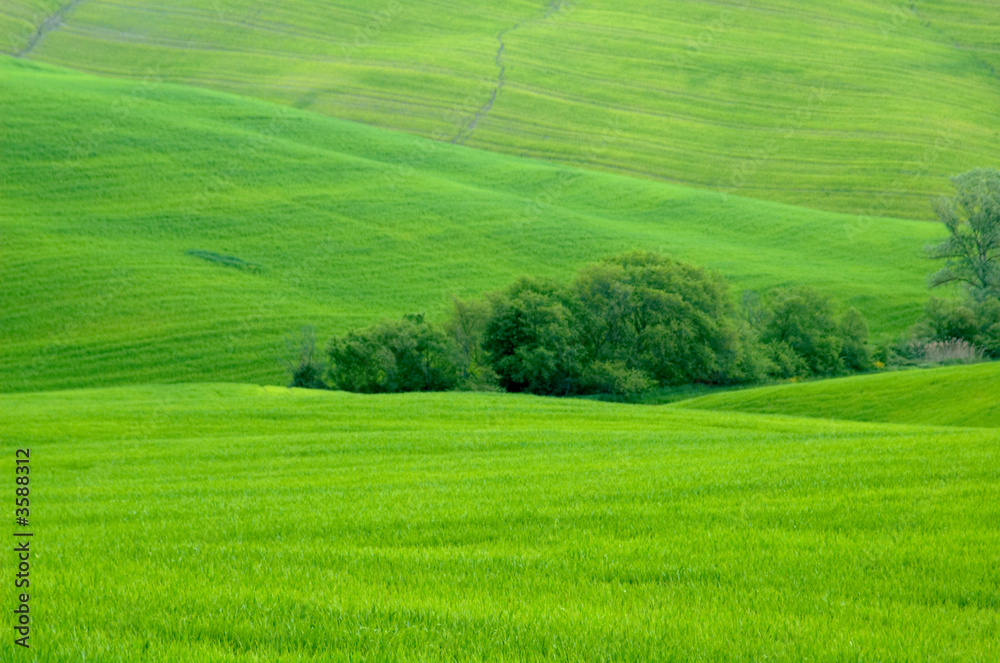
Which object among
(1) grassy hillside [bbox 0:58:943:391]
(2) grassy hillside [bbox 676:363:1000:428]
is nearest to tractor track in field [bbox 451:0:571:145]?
(1) grassy hillside [bbox 0:58:943:391]

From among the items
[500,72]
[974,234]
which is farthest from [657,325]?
[500,72]

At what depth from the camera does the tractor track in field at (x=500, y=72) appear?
338 feet

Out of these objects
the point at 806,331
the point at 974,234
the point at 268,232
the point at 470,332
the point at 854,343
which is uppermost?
the point at 268,232

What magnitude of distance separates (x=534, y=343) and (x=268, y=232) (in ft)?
106

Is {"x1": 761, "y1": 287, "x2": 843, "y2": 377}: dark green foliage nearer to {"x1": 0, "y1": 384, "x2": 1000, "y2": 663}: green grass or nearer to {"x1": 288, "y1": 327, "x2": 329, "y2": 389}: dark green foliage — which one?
{"x1": 288, "y1": 327, "x2": 329, "y2": 389}: dark green foliage

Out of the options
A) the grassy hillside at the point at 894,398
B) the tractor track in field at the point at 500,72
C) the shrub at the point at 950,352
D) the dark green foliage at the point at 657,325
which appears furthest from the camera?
the tractor track in field at the point at 500,72

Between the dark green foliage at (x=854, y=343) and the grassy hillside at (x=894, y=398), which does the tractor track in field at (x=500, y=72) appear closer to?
the dark green foliage at (x=854, y=343)

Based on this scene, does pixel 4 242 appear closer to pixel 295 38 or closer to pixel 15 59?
pixel 15 59

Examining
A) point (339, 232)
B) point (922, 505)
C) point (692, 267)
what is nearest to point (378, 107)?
point (339, 232)

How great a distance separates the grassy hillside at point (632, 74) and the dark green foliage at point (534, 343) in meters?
49.7

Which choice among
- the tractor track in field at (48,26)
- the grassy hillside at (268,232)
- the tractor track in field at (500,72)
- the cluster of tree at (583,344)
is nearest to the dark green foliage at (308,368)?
the cluster of tree at (583,344)

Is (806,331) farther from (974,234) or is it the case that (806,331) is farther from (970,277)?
(974,234)

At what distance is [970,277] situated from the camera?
6181cm

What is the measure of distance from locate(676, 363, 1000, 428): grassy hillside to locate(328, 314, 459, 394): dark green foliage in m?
13.8
